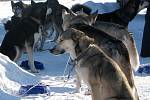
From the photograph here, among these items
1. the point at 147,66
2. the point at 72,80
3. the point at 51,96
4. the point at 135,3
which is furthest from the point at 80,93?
the point at 135,3

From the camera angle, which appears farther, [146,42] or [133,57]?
[146,42]

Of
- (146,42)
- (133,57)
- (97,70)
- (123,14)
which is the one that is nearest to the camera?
(97,70)

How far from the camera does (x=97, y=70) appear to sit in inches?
233

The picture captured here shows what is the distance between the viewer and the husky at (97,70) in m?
5.55

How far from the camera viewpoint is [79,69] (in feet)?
20.5

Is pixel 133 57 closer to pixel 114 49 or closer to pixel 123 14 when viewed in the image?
pixel 114 49

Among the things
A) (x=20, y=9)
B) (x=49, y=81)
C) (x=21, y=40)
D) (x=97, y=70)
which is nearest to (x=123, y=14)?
(x=20, y=9)

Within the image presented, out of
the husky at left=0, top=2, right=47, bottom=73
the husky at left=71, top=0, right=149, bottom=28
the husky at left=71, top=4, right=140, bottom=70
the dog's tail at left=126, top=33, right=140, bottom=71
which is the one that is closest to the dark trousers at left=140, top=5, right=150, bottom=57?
the husky at left=71, top=0, right=149, bottom=28

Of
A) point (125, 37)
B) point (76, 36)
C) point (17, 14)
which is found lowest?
point (125, 37)

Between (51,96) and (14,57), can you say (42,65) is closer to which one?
(14,57)

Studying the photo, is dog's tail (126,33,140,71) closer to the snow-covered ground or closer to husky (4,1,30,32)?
the snow-covered ground

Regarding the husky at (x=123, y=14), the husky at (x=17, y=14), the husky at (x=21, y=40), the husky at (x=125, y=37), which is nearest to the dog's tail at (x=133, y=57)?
the husky at (x=125, y=37)

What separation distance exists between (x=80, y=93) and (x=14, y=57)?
8.54 feet

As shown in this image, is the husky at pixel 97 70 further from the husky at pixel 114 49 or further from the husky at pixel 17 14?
the husky at pixel 17 14
